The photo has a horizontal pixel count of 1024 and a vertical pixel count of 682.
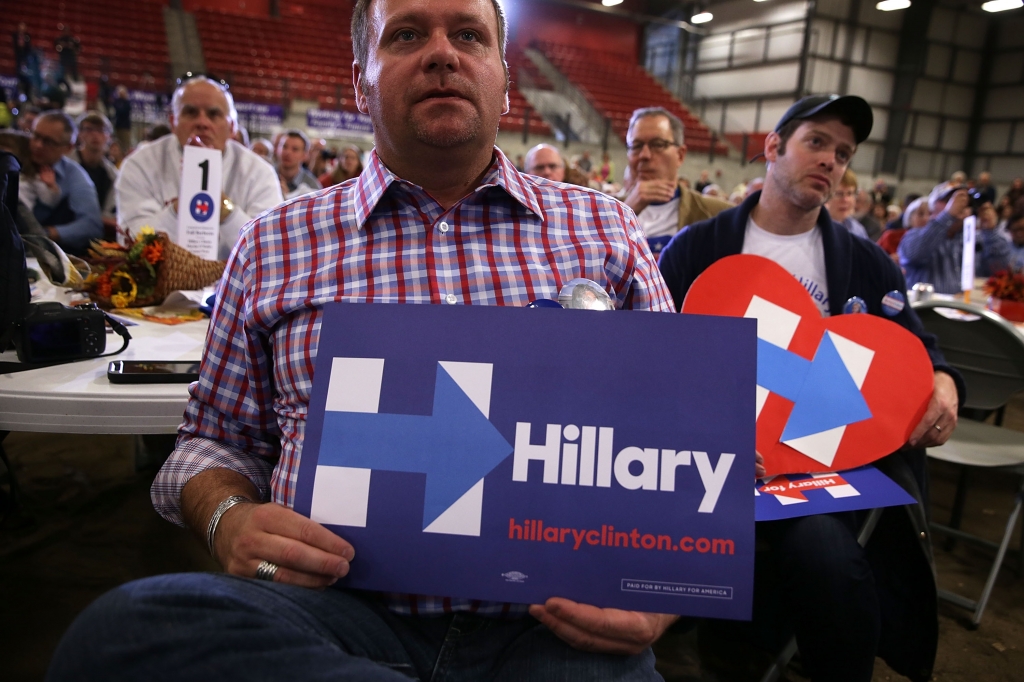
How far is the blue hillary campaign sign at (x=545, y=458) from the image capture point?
72 cm

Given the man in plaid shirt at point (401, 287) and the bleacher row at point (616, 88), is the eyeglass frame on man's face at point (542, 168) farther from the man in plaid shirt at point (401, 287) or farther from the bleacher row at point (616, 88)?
the bleacher row at point (616, 88)

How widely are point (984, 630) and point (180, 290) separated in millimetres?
2660

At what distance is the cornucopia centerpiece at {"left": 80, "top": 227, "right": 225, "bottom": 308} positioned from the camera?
5.68 feet

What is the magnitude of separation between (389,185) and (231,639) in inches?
26.0

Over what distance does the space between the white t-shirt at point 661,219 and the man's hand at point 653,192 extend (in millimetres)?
68

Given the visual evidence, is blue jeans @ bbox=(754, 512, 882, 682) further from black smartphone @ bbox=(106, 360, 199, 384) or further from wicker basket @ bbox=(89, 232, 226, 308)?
wicker basket @ bbox=(89, 232, 226, 308)

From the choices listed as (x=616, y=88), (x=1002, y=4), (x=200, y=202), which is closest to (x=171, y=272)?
(x=200, y=202)

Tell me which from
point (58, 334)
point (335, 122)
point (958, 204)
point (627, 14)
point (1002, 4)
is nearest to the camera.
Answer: point (58, 334)

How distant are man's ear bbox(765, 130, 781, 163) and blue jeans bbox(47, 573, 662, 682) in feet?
5.16

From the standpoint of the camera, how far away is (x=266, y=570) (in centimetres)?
76

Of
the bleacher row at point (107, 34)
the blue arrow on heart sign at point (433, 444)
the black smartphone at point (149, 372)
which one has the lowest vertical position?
the black smartphone at point (149, 372)

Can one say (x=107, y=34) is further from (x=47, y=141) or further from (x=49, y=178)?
(x=49, y=178)

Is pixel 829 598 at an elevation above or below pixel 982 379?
below

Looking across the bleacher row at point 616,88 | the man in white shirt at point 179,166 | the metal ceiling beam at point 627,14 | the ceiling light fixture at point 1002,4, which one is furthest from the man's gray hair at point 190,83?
the metal ceiling beam at point 627,14
